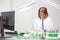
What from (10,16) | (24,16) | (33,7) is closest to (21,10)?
(24,16)

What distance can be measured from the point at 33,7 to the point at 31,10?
0.36 ft

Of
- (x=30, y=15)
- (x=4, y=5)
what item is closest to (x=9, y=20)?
(x=30, y=15)

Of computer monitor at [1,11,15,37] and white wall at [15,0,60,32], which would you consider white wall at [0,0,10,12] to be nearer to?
white wall at [15,0,60,32]

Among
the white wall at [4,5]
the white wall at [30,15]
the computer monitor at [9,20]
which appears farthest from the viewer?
the white wall at [4,5]

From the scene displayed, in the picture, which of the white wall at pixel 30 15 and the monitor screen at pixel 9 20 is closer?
the monitor screen at pixel 9 20

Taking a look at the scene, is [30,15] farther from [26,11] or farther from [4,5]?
[4,5]

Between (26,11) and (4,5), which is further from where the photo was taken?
(4,5)

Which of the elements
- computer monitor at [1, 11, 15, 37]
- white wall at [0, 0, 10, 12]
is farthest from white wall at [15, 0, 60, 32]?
computer monitor at [1, 11, 15, 37]

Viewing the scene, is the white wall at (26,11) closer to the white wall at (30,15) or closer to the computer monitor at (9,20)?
the white wall at (30,15)

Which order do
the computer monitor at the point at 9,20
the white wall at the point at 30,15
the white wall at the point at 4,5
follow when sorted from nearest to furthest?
1. the computer monitor at the point at 9,20
2. the white wall at the point at 30,15
3. the white wall at the point at 4,5

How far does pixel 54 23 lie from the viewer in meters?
2.03

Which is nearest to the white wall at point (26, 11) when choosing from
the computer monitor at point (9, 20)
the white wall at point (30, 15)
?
the white wall at point (30, 15)

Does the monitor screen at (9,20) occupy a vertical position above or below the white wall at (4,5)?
below

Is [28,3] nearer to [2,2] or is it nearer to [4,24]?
[2,2]
